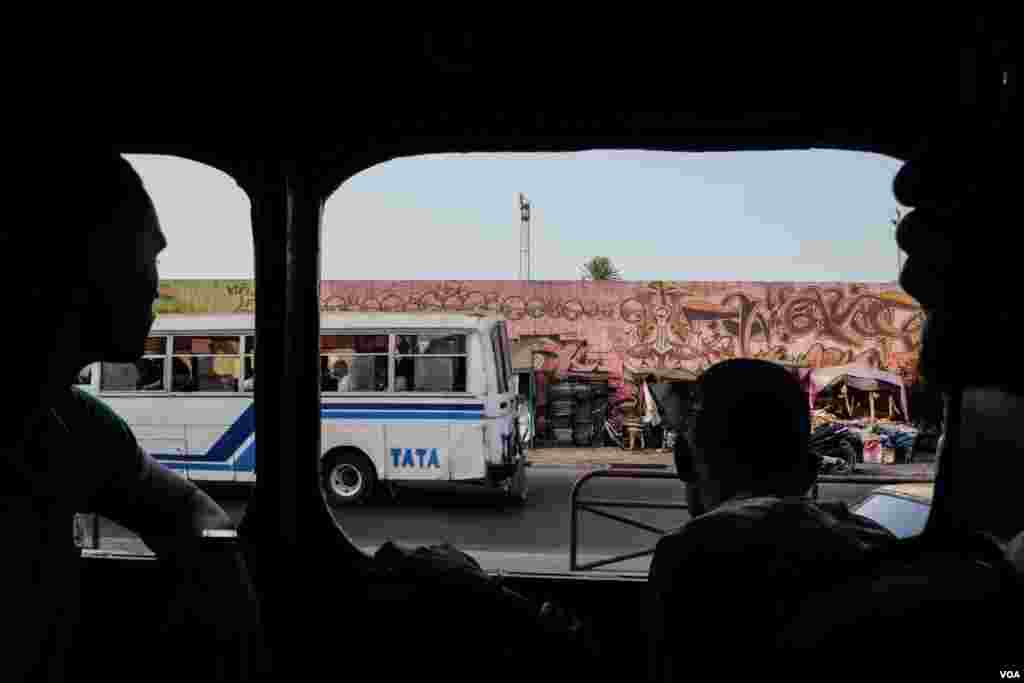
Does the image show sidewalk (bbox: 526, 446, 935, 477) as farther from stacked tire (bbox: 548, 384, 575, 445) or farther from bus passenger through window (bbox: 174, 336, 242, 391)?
bus passenger through window (bbox: 174, 336, 242, 391)

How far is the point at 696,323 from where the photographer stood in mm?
18188

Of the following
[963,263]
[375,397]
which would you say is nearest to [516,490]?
[375,397]

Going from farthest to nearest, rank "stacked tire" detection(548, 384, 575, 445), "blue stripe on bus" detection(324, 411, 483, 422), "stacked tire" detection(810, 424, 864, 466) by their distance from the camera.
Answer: "stacked tire" detection(548, 384, 575, 445) < "stacked tire" detection(810, 424, 864, 466) < "blue stripe on bus" detection(324, 411, 483, 422)

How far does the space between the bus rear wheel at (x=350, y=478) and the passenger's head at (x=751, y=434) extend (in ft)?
30.0

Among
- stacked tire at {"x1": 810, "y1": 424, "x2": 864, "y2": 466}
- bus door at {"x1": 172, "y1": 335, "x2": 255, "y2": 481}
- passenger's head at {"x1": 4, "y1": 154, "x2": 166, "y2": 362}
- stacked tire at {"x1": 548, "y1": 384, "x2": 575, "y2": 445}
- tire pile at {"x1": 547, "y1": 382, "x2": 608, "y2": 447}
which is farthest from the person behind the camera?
stacked tire at {"x1": 548, "y1": 384, "x2": 575, "y2": 445}

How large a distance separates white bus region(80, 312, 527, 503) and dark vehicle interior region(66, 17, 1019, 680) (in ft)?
25.8

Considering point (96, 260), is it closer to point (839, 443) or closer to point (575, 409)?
point (839, 443)

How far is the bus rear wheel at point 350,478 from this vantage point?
10.5 metres

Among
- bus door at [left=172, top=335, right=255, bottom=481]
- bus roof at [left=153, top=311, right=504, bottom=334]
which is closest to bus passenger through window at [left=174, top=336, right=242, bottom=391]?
bus door at [left=172, top=335, right=255, bottom=481]

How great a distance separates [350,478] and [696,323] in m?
10.0

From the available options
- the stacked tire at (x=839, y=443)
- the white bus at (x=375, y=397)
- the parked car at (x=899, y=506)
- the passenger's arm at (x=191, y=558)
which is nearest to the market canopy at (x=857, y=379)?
the stacked tire at (x=839, y=443)

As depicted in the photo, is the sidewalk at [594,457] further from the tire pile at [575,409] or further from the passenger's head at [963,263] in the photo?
the passenger's head at [963,263]

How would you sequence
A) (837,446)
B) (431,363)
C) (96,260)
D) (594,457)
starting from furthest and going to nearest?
(594,457) < (837,446) < (431,363) < (96,260)

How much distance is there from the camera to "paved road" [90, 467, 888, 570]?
8.31m
